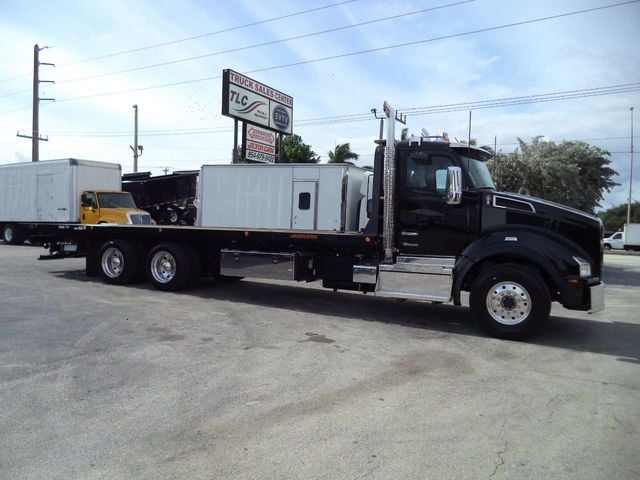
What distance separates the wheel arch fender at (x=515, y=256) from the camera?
23.0 ft

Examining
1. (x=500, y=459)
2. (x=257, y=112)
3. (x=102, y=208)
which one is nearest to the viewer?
(x=500, y=459)

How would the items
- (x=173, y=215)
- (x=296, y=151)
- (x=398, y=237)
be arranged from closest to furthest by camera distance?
(x=398, y=237) < (x=173, y=215) < (x=296, y=151)

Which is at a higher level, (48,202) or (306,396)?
(48,202)

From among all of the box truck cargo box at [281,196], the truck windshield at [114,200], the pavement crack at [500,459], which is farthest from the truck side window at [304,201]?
the truck windshield at [114,200]

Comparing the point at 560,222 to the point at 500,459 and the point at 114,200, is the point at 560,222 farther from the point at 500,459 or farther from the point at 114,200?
the point at 114,200

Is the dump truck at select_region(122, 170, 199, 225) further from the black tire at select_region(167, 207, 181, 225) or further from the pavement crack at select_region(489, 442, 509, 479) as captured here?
the pavement crack at select_region(489, 442, 509, 479)

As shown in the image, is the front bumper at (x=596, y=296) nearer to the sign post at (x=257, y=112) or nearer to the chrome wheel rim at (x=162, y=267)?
the chrome wheel rim at (x=162, y=267)

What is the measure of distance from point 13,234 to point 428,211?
72.7 ft

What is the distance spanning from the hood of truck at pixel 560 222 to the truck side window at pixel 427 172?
1.10 metres

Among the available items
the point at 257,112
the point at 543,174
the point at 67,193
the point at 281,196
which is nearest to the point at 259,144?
the point at 257,112

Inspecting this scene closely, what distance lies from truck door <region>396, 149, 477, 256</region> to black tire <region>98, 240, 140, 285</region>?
620 cm

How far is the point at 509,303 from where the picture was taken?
7215 millimetres

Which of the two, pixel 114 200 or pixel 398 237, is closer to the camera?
pixel 398 237

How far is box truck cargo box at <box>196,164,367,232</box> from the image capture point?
932 centimetres
